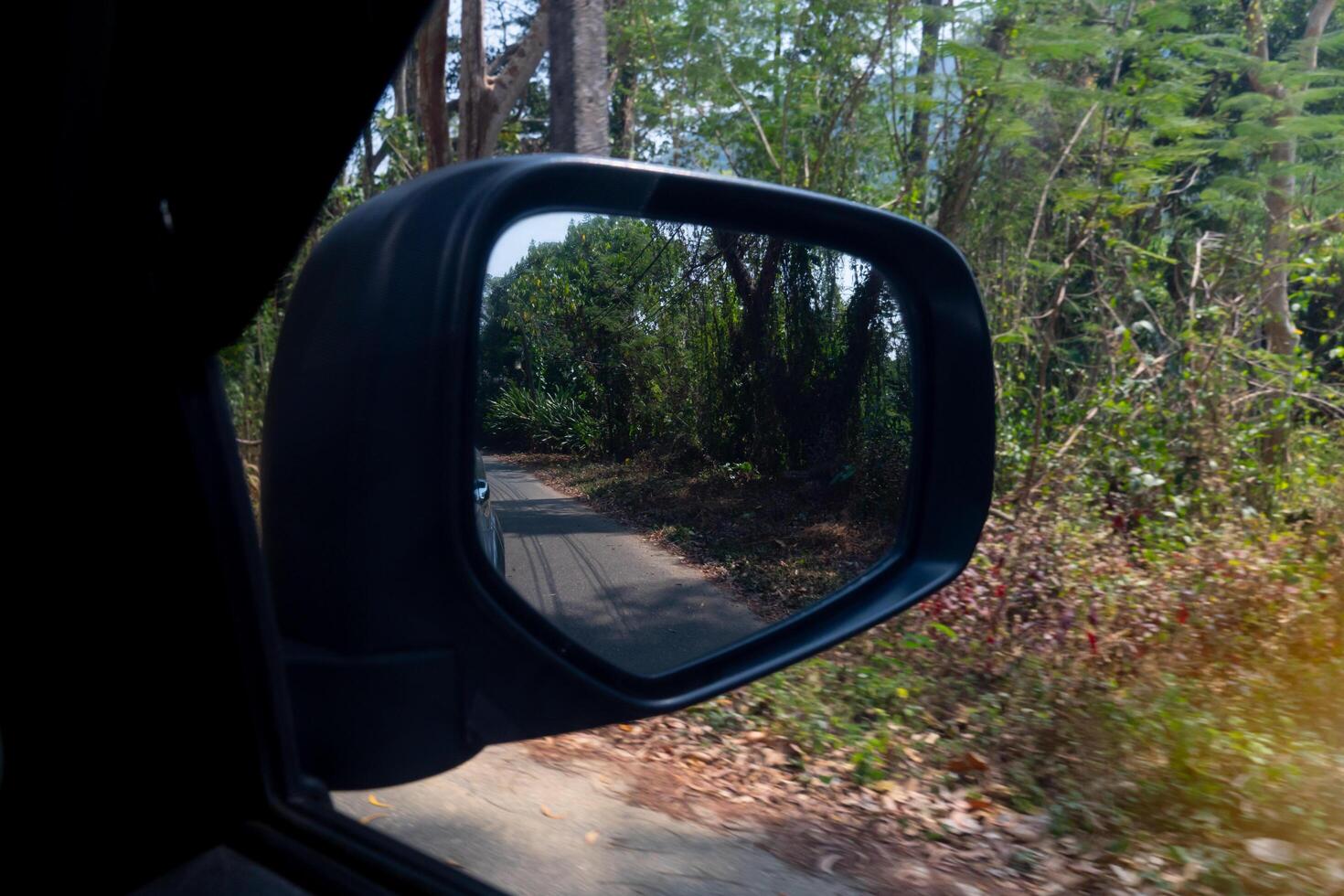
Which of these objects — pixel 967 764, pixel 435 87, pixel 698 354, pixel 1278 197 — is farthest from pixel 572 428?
pixel 1278 197

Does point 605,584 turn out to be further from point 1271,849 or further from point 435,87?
point 435,87

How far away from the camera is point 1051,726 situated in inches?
180

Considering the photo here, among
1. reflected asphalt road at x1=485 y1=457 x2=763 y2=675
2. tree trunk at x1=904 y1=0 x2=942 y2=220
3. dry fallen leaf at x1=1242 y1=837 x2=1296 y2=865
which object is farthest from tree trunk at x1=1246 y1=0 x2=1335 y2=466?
reflected asphalt road at x1=485 y1=457 x2=763 y2=675

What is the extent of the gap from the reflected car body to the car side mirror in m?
0.02

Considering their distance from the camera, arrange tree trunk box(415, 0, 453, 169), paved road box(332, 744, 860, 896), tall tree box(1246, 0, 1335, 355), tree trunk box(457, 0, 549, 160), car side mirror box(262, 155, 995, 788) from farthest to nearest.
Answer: tree trunk box(457, 0, 549, 160) → tall tree box(1246, 0, 1335, 355) → tree trunk box(415, 0, 453, 169) → paved road box(332, 744, 860, 896) → car side mirror box(262, 155, 995, 788)

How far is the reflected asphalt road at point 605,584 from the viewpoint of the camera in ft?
4.24

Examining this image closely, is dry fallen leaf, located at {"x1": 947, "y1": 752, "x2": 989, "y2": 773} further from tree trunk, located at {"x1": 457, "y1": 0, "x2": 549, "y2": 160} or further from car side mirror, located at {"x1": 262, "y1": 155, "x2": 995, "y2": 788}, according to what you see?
tree trunk, located at {"x1": 457, "y1": 0, "x2": 549, "y2": 160}

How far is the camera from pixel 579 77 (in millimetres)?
5316

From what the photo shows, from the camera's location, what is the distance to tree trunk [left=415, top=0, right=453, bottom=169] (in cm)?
798

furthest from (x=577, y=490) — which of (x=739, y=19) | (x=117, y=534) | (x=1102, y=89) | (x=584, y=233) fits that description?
(x=1102, y=89)

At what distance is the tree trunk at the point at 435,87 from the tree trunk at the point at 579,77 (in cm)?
289

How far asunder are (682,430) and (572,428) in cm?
22

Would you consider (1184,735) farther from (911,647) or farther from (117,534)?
(117,534)

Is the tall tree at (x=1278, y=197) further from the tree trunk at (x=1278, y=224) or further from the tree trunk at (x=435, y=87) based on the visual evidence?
the tree trunk at (x=435, y=87)
